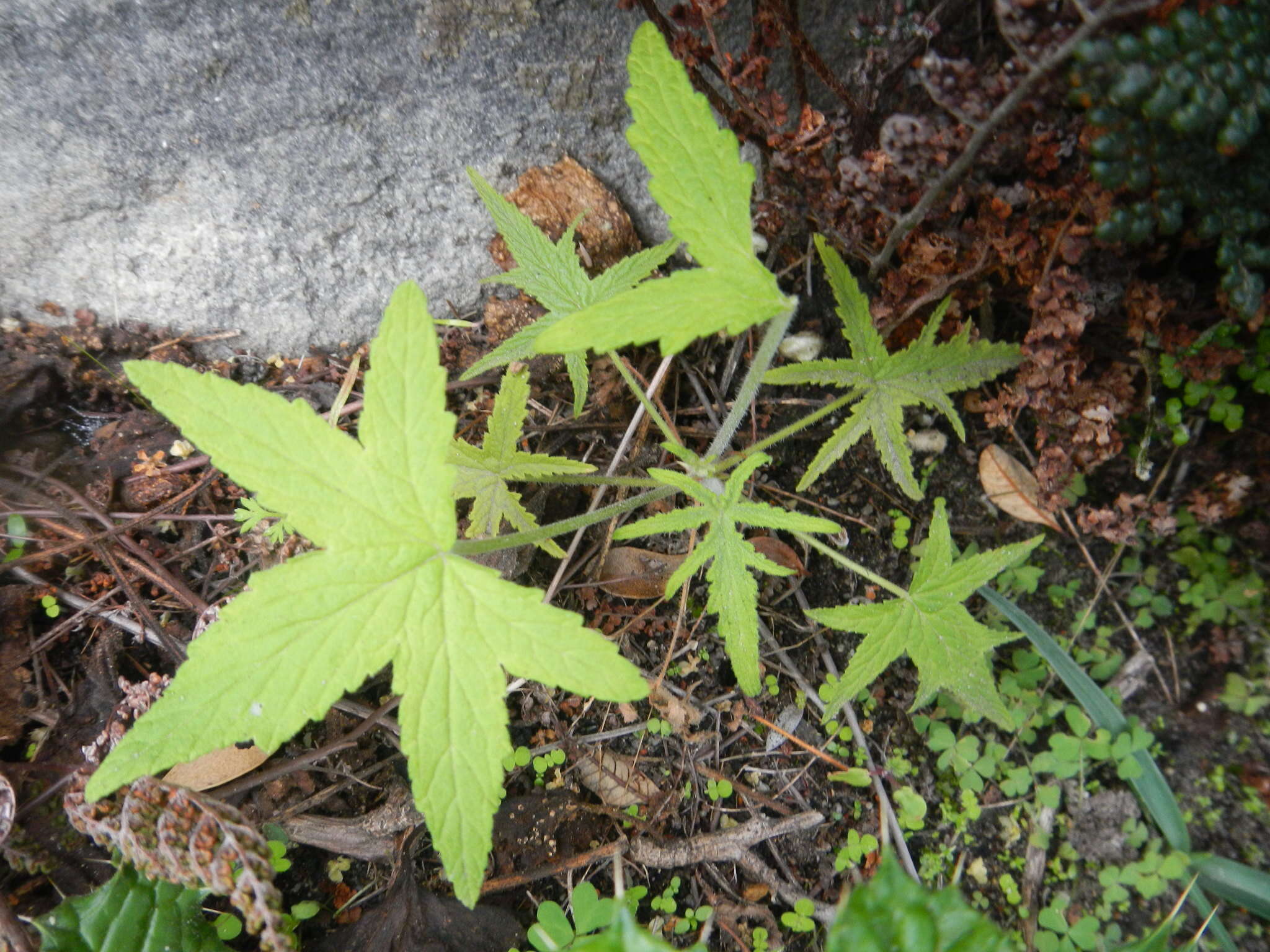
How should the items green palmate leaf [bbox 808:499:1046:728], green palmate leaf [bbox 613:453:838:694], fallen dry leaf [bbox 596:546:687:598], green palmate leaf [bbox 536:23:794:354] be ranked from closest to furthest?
green palmate leaf [bbox 536:23:794:354] → green palmate leaf [bbox 613:453:838:694] → green palmate leaf [bbox 808:499:1046:728] → fallen dry leaf [bbox 596:546:687:598]

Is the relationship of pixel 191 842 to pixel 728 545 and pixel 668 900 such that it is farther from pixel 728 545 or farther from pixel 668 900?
pixel 728 545

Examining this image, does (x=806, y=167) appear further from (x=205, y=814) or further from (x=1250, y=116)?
(x=205, y=814)

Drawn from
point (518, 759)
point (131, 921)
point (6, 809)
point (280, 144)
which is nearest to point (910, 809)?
point (518, 759)

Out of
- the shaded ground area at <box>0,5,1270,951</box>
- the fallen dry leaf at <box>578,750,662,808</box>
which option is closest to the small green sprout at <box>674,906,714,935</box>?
the shaded ground area at <box>0,5,1270,951</box>

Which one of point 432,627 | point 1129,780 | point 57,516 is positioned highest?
point 57,516

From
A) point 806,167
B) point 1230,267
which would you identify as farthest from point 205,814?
point 1230,267

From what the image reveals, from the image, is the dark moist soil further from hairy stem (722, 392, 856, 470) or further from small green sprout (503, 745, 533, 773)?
hairy stem (722, 392, 856, 470)

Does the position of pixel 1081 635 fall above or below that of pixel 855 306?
below
